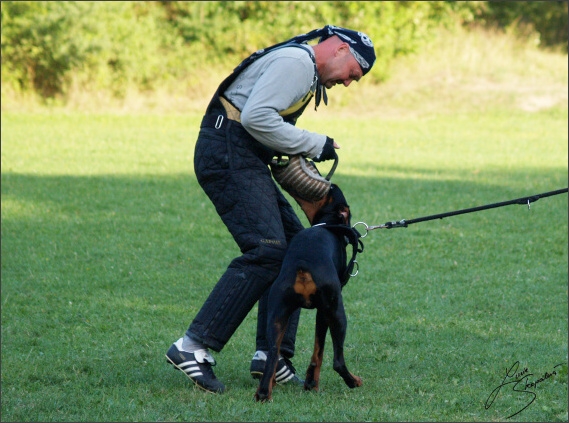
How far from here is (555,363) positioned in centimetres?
504

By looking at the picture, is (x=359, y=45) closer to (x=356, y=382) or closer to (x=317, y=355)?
(x=317, y=355)

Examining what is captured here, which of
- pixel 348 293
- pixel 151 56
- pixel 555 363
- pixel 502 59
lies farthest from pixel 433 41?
pixel 555 363

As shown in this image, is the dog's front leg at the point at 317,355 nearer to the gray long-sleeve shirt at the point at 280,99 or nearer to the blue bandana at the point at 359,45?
the gray long-sleeve shirt at the point at 280,99

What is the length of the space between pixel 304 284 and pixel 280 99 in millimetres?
950

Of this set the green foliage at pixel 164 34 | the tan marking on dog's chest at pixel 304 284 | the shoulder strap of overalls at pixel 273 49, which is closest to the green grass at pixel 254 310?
the tan marking on dog's chest at pixel 304 284

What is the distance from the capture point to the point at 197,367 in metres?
4.40

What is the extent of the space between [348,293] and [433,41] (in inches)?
790

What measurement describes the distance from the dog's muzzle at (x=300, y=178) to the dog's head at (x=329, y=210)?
45 mm

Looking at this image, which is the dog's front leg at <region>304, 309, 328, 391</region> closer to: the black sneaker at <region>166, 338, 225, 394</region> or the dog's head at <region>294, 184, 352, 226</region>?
the black sneaker at <region>166, 338, 225, 394</region>

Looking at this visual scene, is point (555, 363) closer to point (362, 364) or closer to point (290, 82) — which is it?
point (362, 364)

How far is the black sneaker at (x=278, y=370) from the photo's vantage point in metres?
4.60

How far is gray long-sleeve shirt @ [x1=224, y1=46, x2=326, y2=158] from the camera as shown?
4.12 meters

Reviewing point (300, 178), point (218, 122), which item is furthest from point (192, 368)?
point (218, 122)

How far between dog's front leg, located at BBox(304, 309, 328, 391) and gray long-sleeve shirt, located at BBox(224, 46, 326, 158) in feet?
2.97
